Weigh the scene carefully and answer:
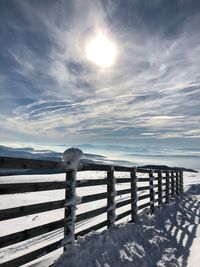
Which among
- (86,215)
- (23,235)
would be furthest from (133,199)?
(23,235)

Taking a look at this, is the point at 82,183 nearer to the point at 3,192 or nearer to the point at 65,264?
the point at 65,264

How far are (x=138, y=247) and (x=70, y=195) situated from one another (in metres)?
2.50

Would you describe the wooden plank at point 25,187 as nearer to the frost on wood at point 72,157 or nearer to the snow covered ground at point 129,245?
the frost on wood at point 72,157

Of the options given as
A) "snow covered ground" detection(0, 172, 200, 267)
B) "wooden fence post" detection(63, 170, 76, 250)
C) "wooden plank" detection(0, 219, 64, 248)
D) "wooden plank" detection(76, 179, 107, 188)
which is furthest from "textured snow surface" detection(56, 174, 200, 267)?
"wooden plank" detection(76, 179, 107, 188)

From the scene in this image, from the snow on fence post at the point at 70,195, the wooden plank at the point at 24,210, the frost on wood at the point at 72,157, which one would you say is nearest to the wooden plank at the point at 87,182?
the snow on fence post at the point at 70,195

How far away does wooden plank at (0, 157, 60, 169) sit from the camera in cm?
440

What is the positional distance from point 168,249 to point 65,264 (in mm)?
3948

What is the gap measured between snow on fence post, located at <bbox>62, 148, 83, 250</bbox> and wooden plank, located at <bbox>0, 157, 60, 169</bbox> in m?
0.38

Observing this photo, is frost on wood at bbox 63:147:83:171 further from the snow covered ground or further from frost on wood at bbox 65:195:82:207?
the snow covered ground

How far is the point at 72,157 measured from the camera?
237 inches

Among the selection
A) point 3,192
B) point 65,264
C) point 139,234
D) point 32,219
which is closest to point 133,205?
point 139,234

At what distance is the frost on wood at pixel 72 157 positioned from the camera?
236 inches

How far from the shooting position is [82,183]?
655 centimetres

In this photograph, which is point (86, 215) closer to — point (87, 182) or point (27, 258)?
point (87, 182)
